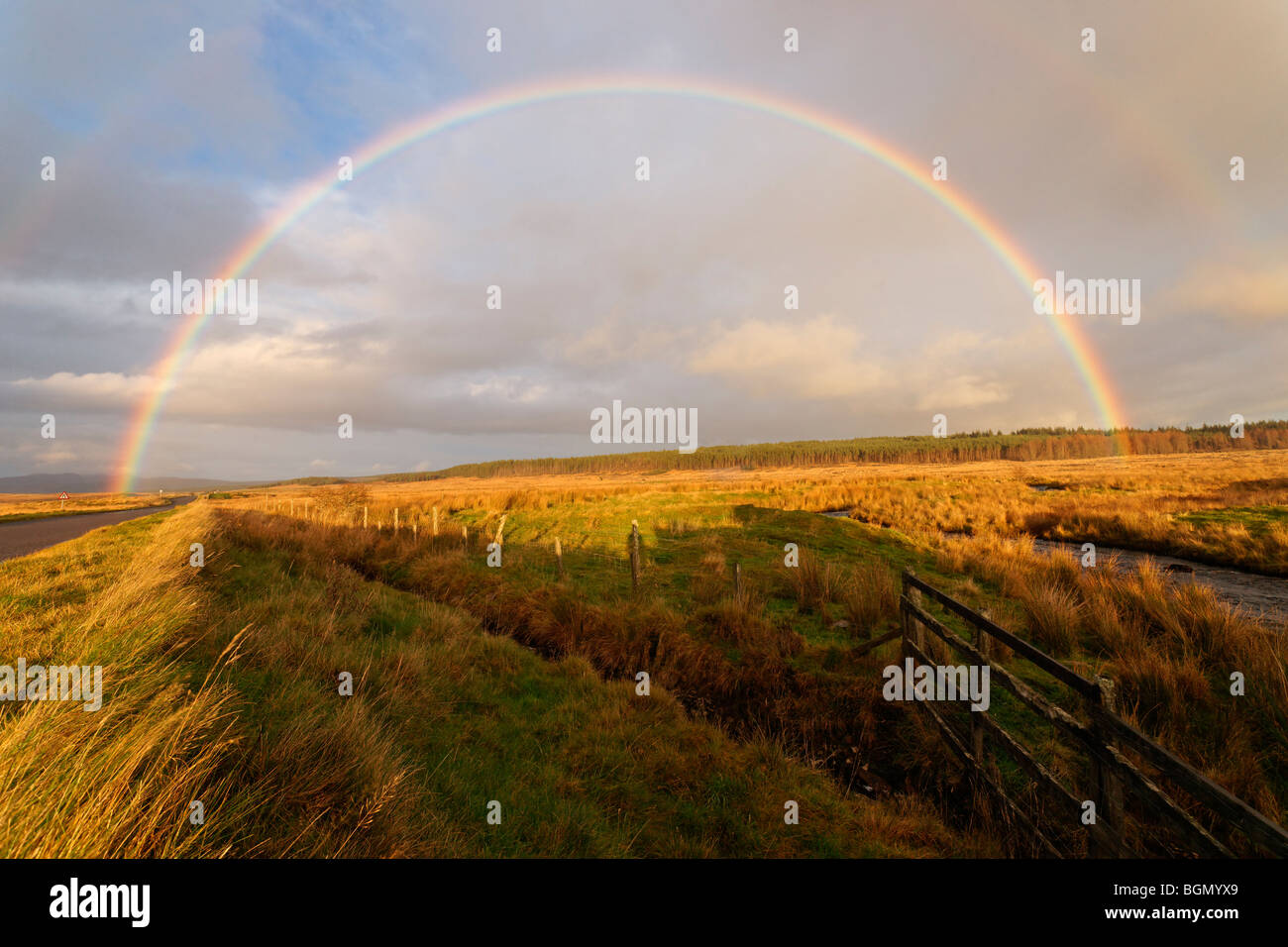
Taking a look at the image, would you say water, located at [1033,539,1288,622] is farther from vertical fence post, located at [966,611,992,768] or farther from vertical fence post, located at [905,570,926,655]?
vertical fence post, located at [966,611,992,768]

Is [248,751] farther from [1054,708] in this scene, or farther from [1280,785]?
[1280,785]

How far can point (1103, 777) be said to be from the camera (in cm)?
404

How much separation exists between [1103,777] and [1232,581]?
1495 cm

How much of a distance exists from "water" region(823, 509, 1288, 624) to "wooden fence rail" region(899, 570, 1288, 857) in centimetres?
706

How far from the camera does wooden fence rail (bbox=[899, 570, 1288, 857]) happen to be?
2893 millimetres

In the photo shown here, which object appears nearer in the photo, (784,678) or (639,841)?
(639,841)

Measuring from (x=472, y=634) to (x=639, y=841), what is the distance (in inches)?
210

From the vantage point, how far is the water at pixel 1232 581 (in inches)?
422

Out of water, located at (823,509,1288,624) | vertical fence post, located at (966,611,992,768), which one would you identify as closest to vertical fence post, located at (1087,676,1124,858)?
vertical fence post, located at (966,611,992,768)

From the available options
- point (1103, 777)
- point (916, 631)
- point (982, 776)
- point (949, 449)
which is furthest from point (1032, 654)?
point (949, 449)

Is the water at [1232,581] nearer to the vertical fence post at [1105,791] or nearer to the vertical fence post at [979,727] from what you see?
the vertical fence post at [979,727]

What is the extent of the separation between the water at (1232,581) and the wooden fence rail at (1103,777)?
7.06 m
